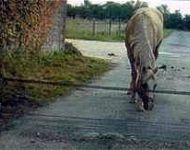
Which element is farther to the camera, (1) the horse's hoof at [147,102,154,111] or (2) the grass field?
(2) the grass field

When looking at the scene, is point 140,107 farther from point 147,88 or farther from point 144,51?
point 144,51

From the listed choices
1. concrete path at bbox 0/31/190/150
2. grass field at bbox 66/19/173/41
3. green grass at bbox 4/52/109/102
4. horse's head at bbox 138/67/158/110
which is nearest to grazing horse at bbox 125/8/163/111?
horse's head at bbox 138/67/158/110

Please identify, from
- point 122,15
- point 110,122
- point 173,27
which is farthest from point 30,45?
point 173,27

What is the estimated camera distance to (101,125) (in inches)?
328

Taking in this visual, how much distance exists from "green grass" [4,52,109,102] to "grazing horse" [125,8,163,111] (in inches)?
57.4

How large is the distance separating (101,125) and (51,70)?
577cm

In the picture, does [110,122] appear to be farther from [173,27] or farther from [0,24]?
[173,27]

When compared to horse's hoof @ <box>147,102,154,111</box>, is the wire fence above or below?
below

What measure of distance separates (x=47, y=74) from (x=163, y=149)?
6.39 meters

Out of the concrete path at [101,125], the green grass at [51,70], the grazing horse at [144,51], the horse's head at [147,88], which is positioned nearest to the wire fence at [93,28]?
the green grass at [51,70]

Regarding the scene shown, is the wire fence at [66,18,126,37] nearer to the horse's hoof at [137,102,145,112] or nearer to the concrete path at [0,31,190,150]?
the concrete path at [0,31,190,150]

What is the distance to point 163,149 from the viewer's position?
7117 mm

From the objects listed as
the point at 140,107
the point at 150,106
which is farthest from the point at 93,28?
the point at 150,106

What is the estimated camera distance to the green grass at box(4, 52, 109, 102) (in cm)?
1091
